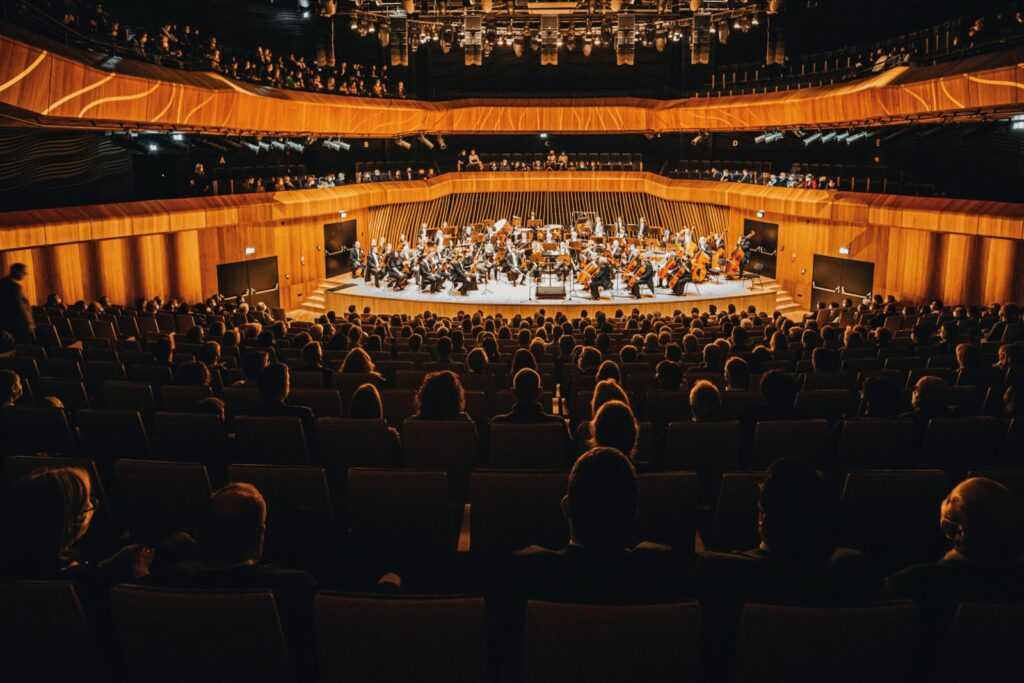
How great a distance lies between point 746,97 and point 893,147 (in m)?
4.21

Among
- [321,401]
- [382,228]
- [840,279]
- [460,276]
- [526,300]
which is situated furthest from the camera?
[382,228]

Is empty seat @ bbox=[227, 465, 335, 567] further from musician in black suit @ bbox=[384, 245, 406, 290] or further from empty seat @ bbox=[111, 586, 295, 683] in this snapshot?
musician in black suit @ bbox=[384, 245, 406, 290]

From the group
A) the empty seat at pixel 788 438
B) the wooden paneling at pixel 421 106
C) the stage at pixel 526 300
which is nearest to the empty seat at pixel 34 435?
the empty seat at pixel 788 438

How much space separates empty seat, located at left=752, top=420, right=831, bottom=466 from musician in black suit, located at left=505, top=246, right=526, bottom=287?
56.5 ft

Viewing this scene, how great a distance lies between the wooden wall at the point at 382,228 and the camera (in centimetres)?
1470

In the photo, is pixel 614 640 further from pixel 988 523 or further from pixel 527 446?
pixel 527 446

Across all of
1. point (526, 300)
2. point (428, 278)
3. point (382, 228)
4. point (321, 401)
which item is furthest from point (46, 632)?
point (382, 228)

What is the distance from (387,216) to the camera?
27.1 meters

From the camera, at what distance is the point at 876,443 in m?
4.39

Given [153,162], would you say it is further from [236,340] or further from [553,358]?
[553,358]

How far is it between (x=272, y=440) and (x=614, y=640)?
9.49 ft

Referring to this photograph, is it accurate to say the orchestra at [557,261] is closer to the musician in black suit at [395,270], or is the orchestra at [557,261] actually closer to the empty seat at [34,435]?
→ the musician in black suit at [395,270]

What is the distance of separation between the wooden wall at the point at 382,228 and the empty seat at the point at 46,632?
12.2 m

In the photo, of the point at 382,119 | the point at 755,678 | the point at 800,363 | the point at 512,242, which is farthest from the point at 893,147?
the point at 755,678
